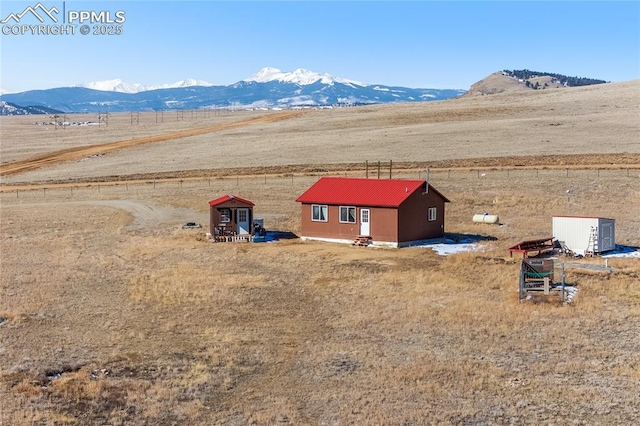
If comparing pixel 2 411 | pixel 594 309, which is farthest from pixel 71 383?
pixel 594 309

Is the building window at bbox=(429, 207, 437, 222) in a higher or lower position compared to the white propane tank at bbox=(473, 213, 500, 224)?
higher

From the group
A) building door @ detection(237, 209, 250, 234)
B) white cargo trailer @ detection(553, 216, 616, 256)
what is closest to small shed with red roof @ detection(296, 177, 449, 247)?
building door @ detection(237, 209, 250, 234)

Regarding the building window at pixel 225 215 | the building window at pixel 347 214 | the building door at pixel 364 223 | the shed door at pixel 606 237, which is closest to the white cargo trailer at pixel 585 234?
the shed door at pixel 606 237

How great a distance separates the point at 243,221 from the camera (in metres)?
44.1

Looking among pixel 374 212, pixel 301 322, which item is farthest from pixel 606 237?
pixel 301 322

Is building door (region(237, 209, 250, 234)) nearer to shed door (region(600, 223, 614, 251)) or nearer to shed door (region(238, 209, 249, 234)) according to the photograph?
shed door (region(238, 209, 249, 234))

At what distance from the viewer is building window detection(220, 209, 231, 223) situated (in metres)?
43.5

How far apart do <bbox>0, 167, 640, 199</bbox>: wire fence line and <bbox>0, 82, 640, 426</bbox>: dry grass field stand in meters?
3.03

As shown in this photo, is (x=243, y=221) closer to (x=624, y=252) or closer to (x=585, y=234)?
(x=585, y=234)

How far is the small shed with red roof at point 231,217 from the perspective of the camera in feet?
143

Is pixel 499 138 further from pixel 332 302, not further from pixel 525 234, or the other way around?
pixel 332 302

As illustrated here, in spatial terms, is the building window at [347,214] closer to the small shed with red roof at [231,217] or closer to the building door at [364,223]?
the building door at [364,223]

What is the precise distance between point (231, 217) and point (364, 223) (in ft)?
26.6

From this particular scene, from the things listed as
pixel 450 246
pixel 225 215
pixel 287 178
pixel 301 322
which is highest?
pixel 287 178
